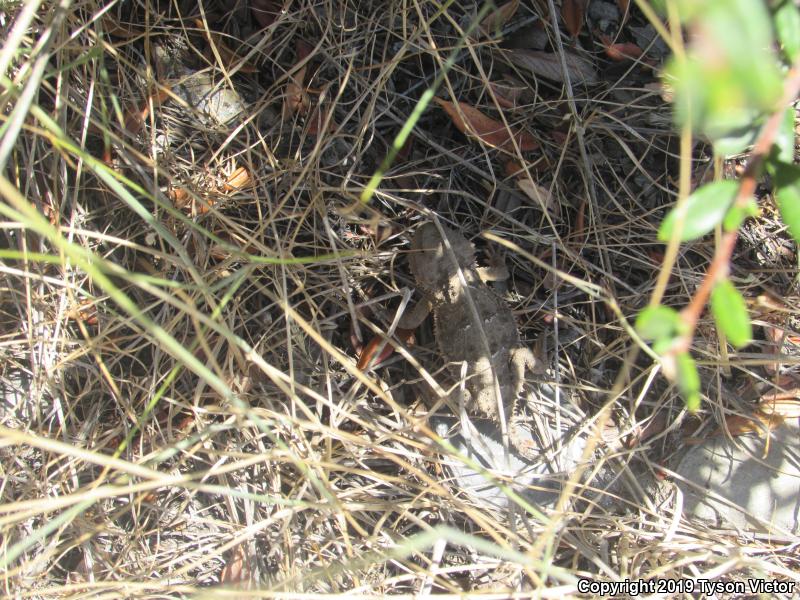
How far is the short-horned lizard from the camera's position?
264cm

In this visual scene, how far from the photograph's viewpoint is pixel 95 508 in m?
2.59

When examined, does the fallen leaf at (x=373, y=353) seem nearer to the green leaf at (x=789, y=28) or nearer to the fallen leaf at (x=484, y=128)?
the fallen leaf at (x=484, y=128)

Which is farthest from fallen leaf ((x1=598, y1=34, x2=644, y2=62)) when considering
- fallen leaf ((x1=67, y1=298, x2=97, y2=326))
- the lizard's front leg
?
fallen leaf ((x1=67, y1=298, x2=97, y2=326))

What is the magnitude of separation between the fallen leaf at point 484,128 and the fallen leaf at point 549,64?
0.93 ft

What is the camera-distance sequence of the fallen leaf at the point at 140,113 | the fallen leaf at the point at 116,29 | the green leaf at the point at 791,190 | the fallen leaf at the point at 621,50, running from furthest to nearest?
the fallen leaf at the point at 621,50, the fallen leaf at the point at 140,113, the fallen leaf at the point at 116,29, the green leaf at the point at 791,190

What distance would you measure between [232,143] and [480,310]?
4.59 feet

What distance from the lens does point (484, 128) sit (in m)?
2.64

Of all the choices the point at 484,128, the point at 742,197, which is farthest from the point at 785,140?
the point at 484,128

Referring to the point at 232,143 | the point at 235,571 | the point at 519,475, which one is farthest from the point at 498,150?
the point at 235,571

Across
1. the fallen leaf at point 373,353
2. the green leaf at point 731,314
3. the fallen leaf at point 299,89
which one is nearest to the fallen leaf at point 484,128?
the fallen leaf at point 299,89

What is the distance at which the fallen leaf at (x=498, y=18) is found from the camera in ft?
8.32

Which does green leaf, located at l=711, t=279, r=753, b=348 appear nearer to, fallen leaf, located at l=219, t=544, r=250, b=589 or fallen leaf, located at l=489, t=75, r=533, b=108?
fallen leaf, located at l=489, t=75, r=533, b=108

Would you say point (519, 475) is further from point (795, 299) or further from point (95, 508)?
point (95, 508)

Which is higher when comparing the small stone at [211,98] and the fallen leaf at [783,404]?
the small stone at [211,98]
